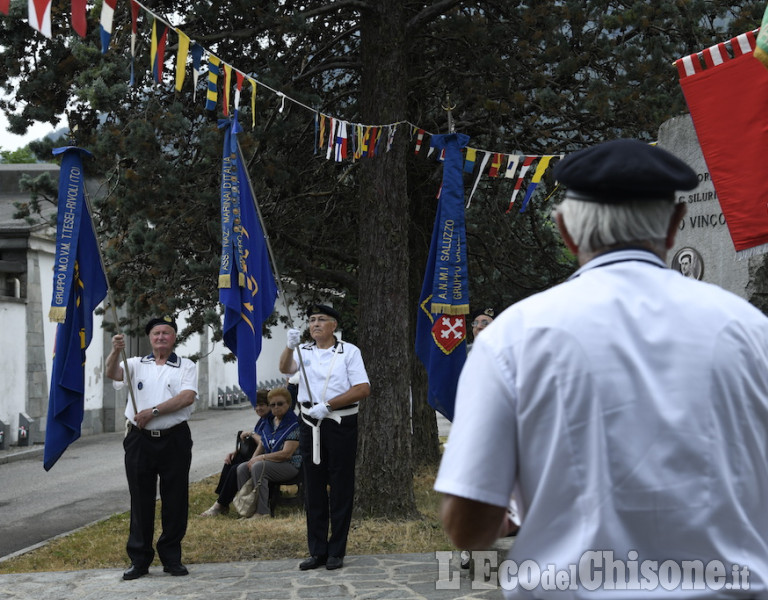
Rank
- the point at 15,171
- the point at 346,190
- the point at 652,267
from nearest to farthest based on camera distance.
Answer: the point at 652,267 → the point at 346,190 → the point at 15,171

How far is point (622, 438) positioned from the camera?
1.81 metres

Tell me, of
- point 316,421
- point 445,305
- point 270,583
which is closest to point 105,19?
point 316,421

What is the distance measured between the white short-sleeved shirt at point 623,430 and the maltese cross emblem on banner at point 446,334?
21.6 ft

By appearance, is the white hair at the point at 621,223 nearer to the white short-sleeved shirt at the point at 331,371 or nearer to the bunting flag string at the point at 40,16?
the bunting flag string at the point at 40,16

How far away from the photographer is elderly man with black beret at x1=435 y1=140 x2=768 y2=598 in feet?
5.94

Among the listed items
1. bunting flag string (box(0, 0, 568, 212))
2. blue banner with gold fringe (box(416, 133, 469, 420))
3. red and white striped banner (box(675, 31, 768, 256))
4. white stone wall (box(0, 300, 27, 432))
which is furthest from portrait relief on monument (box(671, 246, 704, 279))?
white stone wall (box(0, 300, 27, 432))

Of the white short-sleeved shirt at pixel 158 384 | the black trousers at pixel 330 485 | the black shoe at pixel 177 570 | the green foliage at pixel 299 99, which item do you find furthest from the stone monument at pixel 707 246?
the black shoe at pixel 177 570

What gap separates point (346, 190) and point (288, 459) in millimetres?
4327

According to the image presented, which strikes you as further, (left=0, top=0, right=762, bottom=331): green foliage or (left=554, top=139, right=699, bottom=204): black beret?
(left=0, top=0, right=762, bottom=331): green foliage

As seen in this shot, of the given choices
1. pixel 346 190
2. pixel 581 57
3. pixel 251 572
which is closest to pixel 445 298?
pixel 251 572

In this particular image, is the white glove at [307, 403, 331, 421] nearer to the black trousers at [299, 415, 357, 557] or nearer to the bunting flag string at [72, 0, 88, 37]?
the black trousers at [299, 415, 357, 557]

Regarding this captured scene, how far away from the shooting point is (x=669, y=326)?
1.86 meters

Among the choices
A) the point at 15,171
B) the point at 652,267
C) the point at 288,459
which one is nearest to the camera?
the point at 652,267

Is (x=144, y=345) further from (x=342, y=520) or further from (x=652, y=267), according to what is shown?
(x=652, y=267)
